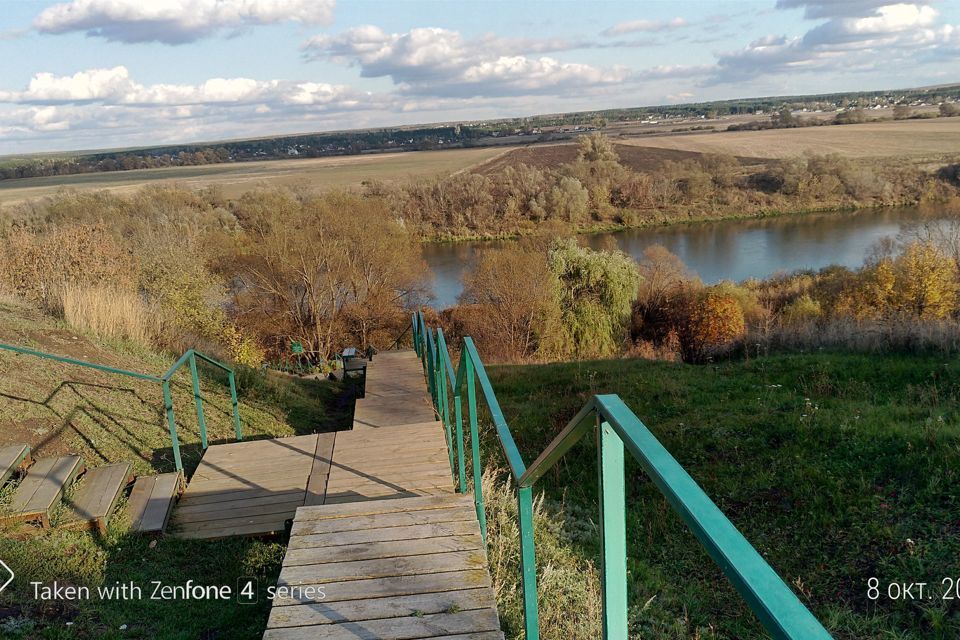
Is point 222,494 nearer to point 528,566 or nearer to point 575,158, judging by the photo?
point 528,566

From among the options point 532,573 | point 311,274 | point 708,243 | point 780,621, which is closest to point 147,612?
point 532,573

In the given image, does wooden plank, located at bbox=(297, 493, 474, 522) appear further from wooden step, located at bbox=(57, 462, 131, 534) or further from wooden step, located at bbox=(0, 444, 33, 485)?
wooden step, located at bbox=(0, 444, 33, 485)

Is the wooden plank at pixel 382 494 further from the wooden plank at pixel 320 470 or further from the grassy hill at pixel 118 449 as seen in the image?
the grassy hill at pixel 118 449

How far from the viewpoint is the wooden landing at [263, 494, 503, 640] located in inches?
101

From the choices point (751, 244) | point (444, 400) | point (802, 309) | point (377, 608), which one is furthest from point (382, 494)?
point (751, 244)

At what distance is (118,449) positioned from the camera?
5270 mm

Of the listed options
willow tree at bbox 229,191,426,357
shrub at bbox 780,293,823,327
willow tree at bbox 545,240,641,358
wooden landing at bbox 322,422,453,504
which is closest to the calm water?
willow tree at bbox 229,191,426,357

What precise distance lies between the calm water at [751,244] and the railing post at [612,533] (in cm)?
3514

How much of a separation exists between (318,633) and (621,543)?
5.24ft

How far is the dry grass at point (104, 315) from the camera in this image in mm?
8258

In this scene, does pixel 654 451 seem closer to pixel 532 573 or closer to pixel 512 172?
pixel 532 573

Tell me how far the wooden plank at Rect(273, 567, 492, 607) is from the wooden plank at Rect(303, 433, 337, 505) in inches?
60.4

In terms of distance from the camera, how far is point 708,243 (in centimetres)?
5275

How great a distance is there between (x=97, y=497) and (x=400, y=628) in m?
2.73
